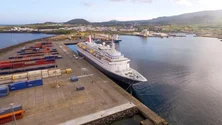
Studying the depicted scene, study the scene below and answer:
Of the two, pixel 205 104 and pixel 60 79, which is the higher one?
pixel 60 79

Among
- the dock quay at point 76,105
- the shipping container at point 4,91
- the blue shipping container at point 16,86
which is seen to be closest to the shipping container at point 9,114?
the dock quay at point 76,105

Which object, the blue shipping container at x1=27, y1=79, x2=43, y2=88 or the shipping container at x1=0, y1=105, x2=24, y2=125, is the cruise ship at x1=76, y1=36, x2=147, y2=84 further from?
the shipping container at x1=0, y1=105, x2=24, y2=125

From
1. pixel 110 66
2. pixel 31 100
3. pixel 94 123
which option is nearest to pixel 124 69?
pixel 110 66

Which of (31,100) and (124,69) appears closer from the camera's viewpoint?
(31,100)

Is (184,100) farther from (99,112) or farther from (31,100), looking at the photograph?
(31,100)

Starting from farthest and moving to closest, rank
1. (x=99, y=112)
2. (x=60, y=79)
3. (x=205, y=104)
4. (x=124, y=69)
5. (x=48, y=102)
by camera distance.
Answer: (x=124, y=69), (x=60, y=79), (x=205, y=104), (x=48, y=102), (x=99, y=112)

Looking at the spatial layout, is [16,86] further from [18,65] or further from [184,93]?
[184,93]

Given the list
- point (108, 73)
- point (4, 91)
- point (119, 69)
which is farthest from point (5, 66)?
point (119, 69)

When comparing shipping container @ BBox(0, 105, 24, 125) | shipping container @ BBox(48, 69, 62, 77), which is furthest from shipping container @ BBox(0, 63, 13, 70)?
shipping container @ BBox(0, 105, 24, 125)
